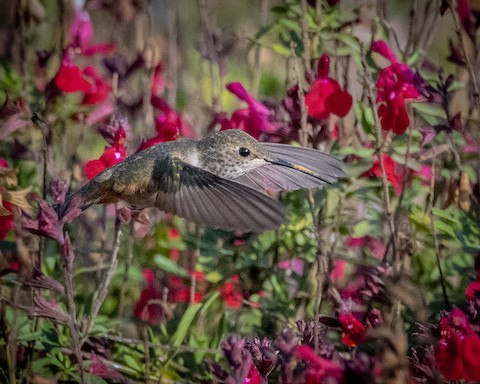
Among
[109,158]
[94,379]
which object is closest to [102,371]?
[94,379]

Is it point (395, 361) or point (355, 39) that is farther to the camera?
point (355, 39)

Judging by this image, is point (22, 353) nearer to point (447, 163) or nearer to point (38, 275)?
point (38, 275)

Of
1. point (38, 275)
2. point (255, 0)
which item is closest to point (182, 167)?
point (38, 275)

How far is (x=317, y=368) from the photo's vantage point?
4.10 ft

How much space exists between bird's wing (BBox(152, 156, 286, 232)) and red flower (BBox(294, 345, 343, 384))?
261mm

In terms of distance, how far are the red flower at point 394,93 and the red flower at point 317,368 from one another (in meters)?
0.87

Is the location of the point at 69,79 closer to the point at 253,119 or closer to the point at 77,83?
the point at 77,83

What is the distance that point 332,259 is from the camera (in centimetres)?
222

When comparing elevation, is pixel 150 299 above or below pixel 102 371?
below

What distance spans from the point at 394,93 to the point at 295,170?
1.14ft

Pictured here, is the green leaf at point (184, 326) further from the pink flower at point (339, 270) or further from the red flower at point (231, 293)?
the pink flower at point (339, 270)

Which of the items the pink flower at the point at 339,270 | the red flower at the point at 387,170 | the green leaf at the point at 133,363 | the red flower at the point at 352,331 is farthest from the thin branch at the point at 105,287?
the pink flower at the point at 339,270

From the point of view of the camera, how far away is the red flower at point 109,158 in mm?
1841

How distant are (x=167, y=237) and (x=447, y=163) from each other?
3.32 ft
